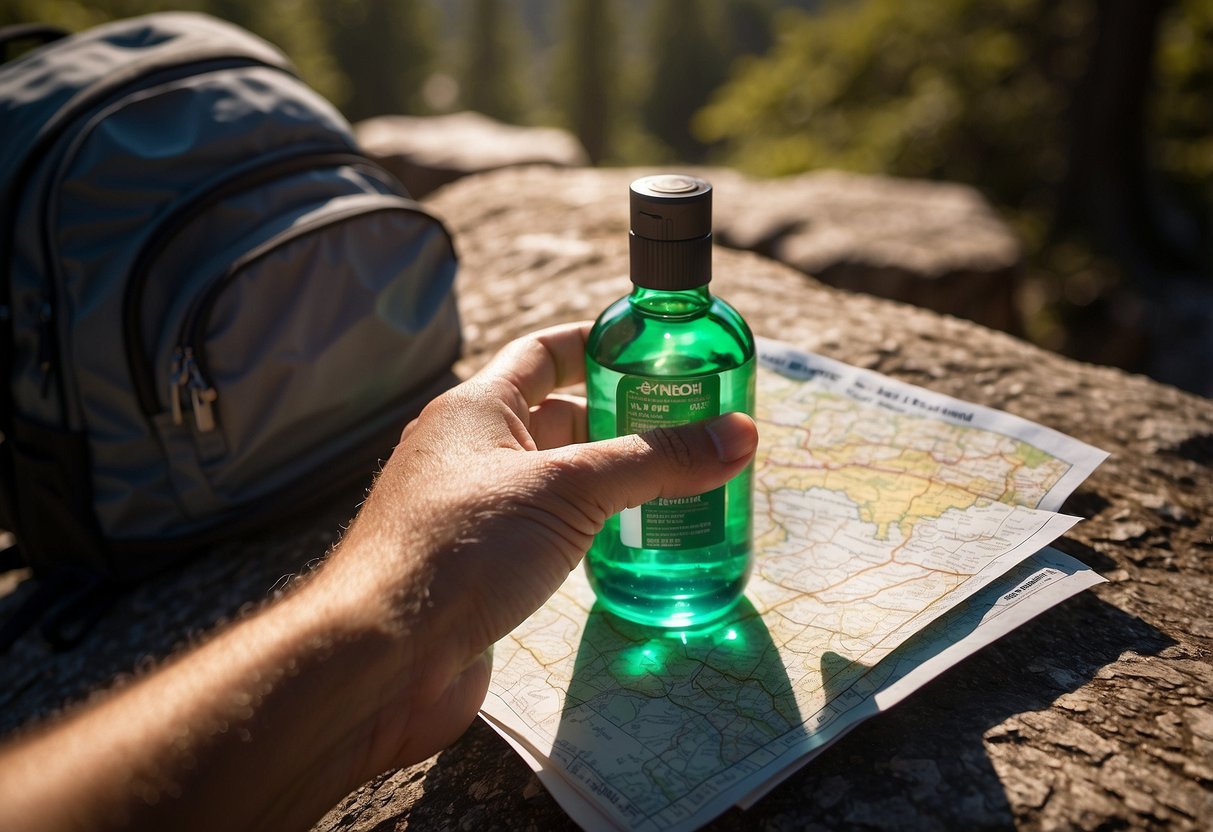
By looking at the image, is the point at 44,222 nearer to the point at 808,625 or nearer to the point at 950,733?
the point at 808,625

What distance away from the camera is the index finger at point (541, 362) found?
4.77 feet

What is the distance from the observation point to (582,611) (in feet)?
4.64

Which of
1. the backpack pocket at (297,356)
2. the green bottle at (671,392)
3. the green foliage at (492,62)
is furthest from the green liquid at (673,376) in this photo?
the green foliage at (492,62)

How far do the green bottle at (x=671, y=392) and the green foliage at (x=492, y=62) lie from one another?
28.2m

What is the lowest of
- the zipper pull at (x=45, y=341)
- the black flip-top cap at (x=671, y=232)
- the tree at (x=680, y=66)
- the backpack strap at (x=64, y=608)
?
the tree at (x=680, y=66)

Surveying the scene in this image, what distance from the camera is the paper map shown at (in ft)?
3.69

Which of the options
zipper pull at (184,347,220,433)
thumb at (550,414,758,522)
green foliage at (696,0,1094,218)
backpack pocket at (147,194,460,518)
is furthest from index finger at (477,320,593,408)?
green foliage at (696,0,1094,218)

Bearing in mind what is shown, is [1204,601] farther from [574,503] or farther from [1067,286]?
[1067,286]

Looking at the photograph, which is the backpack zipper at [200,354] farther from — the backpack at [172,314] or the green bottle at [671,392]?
the green bottle at [671,392]

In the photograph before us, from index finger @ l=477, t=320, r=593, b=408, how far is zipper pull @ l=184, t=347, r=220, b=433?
0.60 meters

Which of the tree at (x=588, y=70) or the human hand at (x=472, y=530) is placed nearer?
the human hand at (x=472, y=530)

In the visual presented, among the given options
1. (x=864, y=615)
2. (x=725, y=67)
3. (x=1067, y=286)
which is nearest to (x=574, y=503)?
(x=864, y=615)

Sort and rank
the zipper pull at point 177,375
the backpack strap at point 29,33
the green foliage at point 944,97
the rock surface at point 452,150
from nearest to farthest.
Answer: the zipper pull at point 177,375
the backpack strap at point 29,33
the rock surface at point 452,150
the green foliage at point 944,97

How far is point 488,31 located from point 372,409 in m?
28.0
